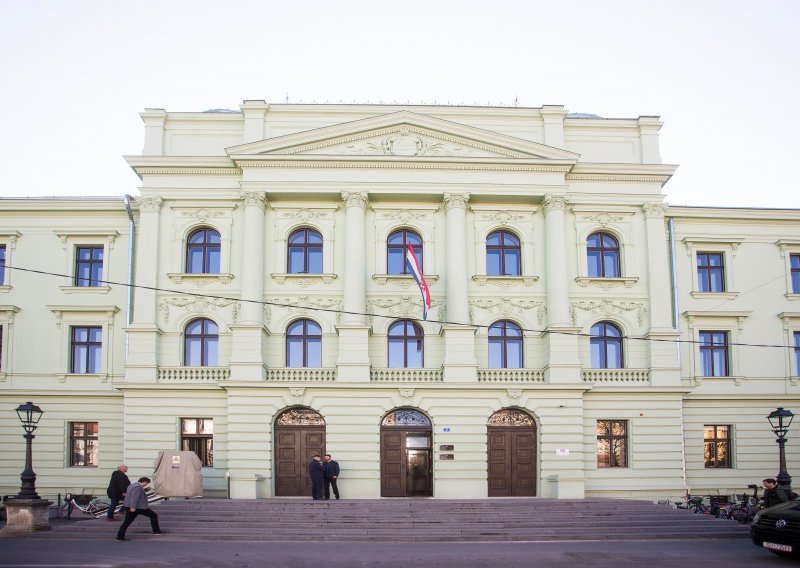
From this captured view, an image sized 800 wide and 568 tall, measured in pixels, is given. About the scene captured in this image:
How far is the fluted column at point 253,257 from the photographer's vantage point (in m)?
32.2

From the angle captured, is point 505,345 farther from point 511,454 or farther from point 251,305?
point 251,305

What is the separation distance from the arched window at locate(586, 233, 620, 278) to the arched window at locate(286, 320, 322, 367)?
33.5 ft

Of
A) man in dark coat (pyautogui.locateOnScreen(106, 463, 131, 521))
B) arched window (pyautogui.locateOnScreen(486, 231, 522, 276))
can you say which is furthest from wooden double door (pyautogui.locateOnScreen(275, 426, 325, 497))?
arched window (pyautogui.locateOnScreen(486, 231, 522, 276))

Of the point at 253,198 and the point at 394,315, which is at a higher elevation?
the point at 253,198

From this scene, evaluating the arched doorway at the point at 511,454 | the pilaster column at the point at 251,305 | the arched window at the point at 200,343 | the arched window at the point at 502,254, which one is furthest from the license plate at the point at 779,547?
the arched window at the point at 200,343

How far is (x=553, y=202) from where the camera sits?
3341 cm

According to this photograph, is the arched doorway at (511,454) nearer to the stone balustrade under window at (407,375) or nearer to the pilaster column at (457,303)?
the pilaster column at (457,303)

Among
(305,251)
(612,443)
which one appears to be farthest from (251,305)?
(612,443)

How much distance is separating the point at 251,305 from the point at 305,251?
9.84ft

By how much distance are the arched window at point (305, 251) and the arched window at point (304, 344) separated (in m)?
1.96

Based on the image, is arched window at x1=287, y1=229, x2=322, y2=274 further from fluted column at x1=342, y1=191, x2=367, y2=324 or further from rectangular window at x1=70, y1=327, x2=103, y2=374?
rectangular window at x1=70, y1=327, x2=103, y2=374

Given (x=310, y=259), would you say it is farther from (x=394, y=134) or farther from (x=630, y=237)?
(x=630, y=237)

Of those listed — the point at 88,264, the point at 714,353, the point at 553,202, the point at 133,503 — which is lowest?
the point at 133,503

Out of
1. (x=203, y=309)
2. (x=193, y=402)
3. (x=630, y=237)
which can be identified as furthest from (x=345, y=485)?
(x=630, y=237)
